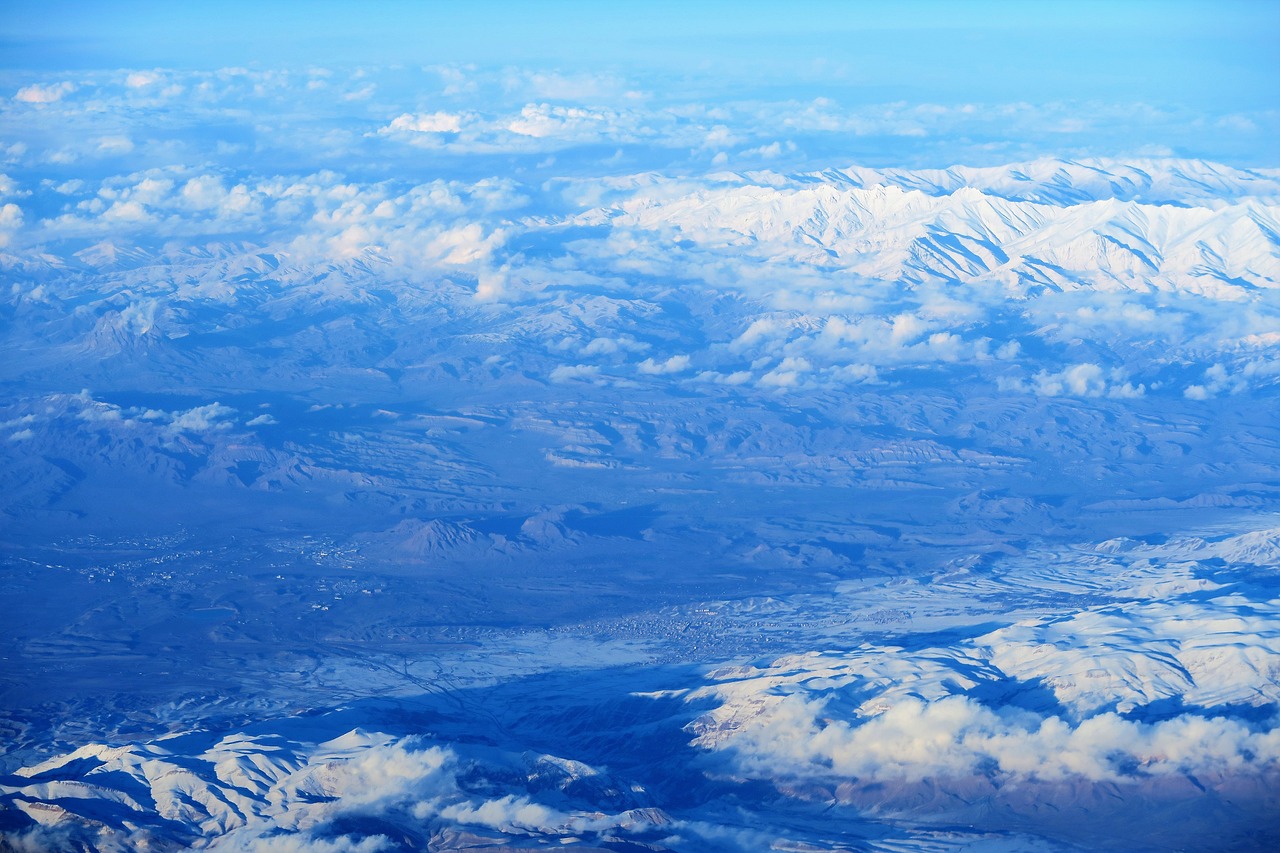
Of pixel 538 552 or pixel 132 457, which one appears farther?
pixel 132 457

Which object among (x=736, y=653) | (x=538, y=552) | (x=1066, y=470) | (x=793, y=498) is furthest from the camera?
(x=1066, y=470)

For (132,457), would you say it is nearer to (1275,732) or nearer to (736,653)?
(736,653)

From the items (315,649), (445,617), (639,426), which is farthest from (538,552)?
(639,426)

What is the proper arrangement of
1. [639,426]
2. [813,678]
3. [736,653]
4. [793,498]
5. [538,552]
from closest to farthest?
[813,678] < [736,653] < [538,552] < [793,498] < [639,426]

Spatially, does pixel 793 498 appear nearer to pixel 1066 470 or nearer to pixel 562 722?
pixel 1066 470

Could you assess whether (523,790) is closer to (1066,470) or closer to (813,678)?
(813,678)

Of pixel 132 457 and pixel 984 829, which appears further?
pixel 132 457

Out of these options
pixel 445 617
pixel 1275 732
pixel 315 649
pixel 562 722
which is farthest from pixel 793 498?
pixel 1275 732

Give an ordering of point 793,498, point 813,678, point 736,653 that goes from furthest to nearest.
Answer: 1. point 793,498
2. point 736,653
3. point 813,678

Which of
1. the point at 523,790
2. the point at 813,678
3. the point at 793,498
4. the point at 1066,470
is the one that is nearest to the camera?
the point at 523,790
